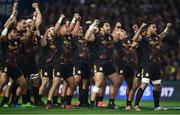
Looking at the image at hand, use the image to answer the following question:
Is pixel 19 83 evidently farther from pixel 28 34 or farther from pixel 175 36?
pixel 175 36

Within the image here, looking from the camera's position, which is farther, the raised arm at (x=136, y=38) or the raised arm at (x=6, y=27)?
the raised arm at (x=136, y=38)

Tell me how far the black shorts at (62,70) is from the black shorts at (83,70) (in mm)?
425

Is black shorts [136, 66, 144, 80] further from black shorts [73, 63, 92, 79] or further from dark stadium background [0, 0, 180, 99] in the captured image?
dark stadium background [0, 0, 180, 99]

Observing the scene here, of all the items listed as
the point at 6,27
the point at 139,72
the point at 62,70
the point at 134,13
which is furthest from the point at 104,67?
the point at 134,13

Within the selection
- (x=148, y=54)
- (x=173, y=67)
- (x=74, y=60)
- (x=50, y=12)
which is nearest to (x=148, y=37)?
(x=148, y=54)

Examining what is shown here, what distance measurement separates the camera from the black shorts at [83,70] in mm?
19250

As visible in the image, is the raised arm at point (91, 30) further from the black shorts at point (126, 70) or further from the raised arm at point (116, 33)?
the black shorts at point (126, 70)

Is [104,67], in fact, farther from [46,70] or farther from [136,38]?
[46,70]

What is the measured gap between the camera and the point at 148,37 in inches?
728

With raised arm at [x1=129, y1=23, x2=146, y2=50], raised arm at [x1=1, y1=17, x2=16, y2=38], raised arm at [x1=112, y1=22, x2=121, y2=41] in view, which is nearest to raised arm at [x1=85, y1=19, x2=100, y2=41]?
raised arm at [x1=112, y1=22, x2=121, y2=41]

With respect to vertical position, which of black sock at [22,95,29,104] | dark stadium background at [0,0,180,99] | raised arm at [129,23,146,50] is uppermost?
dark stadium background at [0,0,180,99]

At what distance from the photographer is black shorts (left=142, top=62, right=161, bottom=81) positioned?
60.2ft

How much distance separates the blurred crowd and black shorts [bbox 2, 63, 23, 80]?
1039 centimetres

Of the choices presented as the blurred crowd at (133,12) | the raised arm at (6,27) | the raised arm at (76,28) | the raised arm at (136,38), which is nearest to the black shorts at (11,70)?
the raised arm at (6,27)
